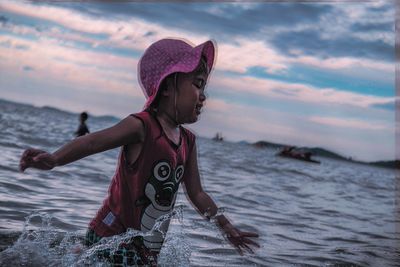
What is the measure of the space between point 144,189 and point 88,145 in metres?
0.41

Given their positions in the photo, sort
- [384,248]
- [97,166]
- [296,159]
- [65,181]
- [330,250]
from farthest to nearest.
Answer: [296,159] < [97,166] < [65,181] < [384,248] < [330,250]

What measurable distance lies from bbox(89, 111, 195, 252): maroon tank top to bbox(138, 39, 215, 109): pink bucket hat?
0.18 meters

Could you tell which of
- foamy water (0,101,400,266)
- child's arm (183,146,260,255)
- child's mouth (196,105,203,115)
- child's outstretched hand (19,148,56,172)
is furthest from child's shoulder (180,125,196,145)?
child's outstretched hand (19,148,56,172)

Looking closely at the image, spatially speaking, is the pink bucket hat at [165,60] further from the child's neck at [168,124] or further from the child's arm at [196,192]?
the child's arm at [196,192]

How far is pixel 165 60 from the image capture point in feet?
8.80

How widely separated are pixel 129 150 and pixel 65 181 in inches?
186

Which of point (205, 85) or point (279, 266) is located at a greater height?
point (205, 85)

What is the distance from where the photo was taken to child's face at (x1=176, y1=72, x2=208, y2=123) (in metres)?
2.66

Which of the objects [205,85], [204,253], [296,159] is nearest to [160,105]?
[205,85]

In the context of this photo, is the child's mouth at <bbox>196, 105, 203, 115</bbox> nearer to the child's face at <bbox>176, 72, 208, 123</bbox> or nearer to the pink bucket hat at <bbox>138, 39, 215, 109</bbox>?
the child's face at <bbox>176, 72, 208, 123</bbox>

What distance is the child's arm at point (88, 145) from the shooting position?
7.41ft

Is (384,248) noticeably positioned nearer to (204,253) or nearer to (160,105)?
(204,253)

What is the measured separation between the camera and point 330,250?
5012mm

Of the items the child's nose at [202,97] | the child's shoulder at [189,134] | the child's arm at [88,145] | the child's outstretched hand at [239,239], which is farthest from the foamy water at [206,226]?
the child's nose at [202,97]
